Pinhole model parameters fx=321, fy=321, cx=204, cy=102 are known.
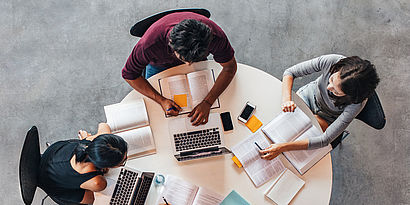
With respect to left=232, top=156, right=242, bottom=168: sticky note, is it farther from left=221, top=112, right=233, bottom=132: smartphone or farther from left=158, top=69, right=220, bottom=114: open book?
left=158, top=69, right=220, bottom=114: open book

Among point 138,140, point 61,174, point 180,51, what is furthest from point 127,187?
Answer: point 180,51

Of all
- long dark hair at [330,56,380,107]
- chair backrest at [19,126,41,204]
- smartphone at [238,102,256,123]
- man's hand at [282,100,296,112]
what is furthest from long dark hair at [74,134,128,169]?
long dark hair at [330,56,380,107]

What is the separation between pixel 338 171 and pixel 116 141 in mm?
1936

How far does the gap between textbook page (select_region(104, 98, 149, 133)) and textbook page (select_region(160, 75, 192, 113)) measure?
0.16 metres

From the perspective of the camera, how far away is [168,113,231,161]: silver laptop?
6.21 feet

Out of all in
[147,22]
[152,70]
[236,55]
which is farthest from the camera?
[236,55]

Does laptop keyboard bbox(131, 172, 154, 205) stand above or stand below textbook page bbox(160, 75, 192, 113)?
below

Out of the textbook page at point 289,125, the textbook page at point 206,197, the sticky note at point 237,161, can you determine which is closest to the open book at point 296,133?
the textbook page at point 289,125

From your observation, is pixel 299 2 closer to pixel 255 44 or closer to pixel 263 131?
pixel 255 44

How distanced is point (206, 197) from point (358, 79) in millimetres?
1048

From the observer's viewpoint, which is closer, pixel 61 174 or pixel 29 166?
pixel 29 166

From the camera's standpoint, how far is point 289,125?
196 cm

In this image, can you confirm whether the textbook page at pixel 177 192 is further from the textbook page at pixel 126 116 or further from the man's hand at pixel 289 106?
the man's hand at pixel 289 106

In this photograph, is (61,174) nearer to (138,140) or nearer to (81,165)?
(81,165)
